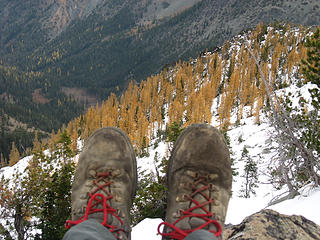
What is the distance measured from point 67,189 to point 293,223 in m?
5.76

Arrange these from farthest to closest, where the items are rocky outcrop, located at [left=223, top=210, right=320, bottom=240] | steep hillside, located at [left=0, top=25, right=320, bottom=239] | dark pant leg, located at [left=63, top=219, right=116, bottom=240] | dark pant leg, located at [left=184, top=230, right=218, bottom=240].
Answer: steep hillside, located at [left=0, top=25, right=320, bottom=239] → rocky outcrop, located at [left=223, top=210, right=320, bottom=240] → dark pant leg, located at [left=184, top=230, right=218, bottom=240] → dark pant leg, located at [left=63, top=219, right=116, bottom=240]

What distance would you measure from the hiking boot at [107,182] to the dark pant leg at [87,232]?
0.79 ft

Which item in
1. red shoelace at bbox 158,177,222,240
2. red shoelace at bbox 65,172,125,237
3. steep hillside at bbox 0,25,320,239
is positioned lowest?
red shoelace at bbox 158,177,222,240

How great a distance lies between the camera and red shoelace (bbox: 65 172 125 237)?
74.0 inches

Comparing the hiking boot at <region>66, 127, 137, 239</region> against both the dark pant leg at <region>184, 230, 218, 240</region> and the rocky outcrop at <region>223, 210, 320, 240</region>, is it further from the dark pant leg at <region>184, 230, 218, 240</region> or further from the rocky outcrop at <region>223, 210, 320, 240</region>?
the rocky outcrop at <region>223, 210, 320, 240</region>

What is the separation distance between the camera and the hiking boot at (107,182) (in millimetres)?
2027

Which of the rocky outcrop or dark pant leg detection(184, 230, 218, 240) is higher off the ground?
dark pant leg detection(184, 230, 218, 240)

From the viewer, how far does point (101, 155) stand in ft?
8.63

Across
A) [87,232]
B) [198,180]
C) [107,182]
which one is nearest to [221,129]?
[198,180]

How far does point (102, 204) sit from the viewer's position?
7.07 feet

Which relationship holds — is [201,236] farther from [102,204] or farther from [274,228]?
[102,204]

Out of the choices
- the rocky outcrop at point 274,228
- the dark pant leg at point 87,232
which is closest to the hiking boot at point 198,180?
the rocky outcrop at point 274,228

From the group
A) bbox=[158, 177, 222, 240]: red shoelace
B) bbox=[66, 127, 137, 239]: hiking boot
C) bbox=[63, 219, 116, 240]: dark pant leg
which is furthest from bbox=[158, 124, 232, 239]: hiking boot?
bbox=[63, 219, 116, 240]: dark pant leg

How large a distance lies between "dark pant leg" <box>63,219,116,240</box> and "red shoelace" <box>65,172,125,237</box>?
0.23 m
